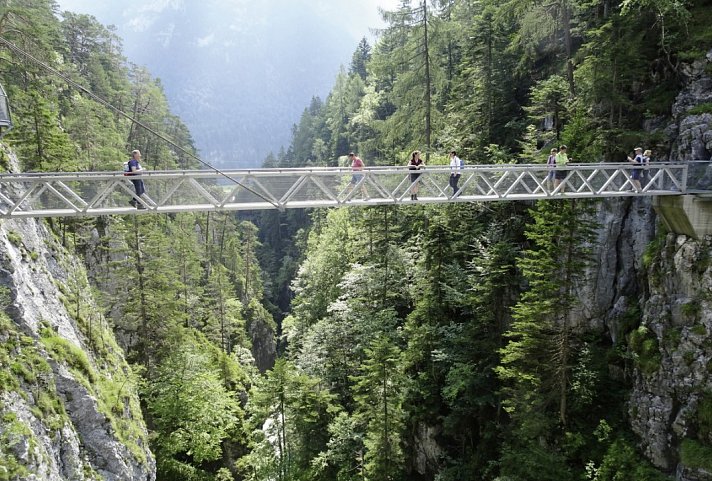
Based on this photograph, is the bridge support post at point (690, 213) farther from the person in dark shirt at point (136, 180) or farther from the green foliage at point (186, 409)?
the green foliage at point (186, 409)

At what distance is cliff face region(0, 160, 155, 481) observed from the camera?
35.9 feet

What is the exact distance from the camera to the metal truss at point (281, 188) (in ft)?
35.4

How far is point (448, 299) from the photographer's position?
19078 mm

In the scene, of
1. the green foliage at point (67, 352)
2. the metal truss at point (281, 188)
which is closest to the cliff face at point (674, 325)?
the metal truss at point (281, 188)

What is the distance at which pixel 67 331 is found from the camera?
15320 mm

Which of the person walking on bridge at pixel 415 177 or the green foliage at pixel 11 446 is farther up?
the person walking on bridge at pixel 415 177

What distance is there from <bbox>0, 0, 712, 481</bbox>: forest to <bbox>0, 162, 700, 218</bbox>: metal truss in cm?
158

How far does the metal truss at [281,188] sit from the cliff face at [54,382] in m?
2.58

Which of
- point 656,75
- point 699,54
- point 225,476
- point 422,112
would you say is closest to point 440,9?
point 422,112

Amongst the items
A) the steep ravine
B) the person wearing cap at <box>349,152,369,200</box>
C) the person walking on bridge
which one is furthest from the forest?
the person wearing cap at <box>349,152,369,200</box>

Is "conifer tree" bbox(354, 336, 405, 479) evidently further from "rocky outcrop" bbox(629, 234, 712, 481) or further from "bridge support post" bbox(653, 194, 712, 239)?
"bridge support post" bbox(653, 194, 712, 239)

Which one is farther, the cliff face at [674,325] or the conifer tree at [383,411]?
the conifer tree at [383,411]

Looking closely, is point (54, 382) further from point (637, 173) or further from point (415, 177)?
→ point (637, 173)

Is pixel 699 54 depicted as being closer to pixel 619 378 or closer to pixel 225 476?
pixel 619 378
